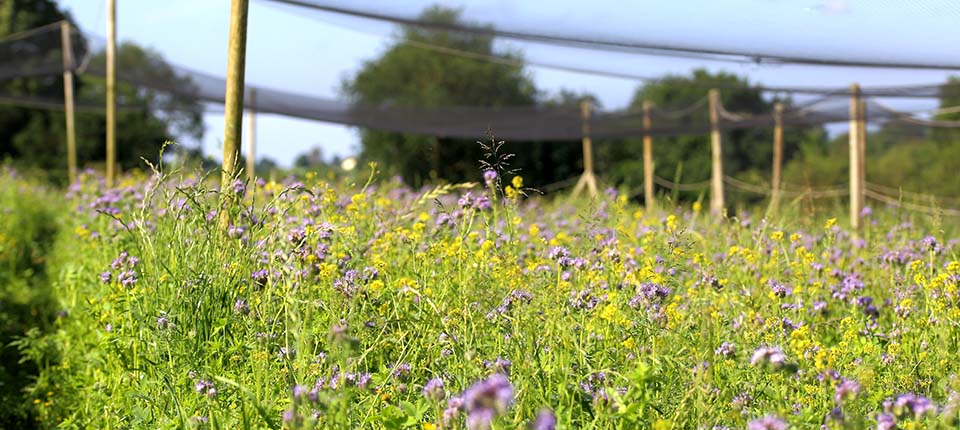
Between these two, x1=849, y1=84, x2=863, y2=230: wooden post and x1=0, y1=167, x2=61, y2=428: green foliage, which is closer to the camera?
x1=0, y1=167, x2=61, y2=428: green foliage

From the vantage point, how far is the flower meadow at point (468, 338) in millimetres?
1687

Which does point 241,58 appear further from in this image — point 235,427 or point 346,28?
point 346,28

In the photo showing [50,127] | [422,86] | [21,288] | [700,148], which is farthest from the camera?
[700,148]

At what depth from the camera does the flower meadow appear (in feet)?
5.53

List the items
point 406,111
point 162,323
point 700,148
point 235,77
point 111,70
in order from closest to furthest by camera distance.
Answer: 1. point 162,323
2. point 235,77
3. point 111,70
4. point 406,111
5. point 700,148

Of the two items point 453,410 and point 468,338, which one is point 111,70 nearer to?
point 468,338

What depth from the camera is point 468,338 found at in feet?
6.68

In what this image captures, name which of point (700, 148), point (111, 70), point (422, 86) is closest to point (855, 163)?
point (111, 70)

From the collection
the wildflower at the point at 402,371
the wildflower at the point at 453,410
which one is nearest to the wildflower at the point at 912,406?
the wildflower at the point at 453,410

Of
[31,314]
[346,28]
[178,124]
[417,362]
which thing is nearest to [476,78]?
[178,124]

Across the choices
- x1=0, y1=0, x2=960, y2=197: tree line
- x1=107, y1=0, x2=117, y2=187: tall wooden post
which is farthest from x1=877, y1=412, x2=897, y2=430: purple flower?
x1=0, y1=0, x2=960, y2=197: tree line

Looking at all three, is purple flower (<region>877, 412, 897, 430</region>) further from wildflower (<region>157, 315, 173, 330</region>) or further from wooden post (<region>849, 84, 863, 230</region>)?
wooden post (<region>849, 84, 863, 230</region>)

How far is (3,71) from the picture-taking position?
11.4 meters

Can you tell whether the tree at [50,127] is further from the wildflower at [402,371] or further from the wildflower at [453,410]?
the wildflower at [453,410]
